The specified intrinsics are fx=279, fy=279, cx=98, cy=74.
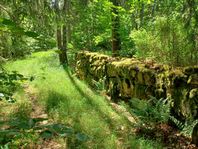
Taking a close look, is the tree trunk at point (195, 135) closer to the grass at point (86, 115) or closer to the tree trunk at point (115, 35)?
the grass at point (86, 115)

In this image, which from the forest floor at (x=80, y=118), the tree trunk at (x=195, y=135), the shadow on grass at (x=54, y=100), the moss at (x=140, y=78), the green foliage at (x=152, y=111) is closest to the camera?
the tree trunk at (x=195, y=135)

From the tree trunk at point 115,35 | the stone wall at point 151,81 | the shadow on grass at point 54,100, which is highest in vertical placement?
the tree trunk at point 115,35

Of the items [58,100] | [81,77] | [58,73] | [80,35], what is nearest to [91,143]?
[58,100]

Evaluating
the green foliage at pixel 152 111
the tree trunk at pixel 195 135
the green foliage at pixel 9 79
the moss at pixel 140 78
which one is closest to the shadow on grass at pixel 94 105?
the green foliage at pixel 152 111

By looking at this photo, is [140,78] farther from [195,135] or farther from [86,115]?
[195,135]

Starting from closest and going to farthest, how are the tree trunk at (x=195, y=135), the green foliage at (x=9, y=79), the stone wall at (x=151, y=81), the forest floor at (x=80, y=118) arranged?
the green foliage at (x=9, y=79)
the tree trunk at (x=195, y=135)
the forest floor at (x=80, y=118)
the stone wall at (x=151, y=81)

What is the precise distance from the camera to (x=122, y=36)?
11883mm

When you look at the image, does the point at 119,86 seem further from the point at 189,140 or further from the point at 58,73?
the point at 58,73

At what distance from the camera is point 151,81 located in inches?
249

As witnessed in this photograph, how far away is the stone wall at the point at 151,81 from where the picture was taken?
17.3 ft

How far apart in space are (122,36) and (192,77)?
6868 millimetres

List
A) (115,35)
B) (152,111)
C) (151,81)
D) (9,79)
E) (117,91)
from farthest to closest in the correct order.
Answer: (115,35) < (117,91) < (151,81) < (152,111) < (9,79)

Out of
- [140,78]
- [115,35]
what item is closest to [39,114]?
[140,78]

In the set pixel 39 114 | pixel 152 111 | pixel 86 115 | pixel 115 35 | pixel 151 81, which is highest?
pixel 115 35
